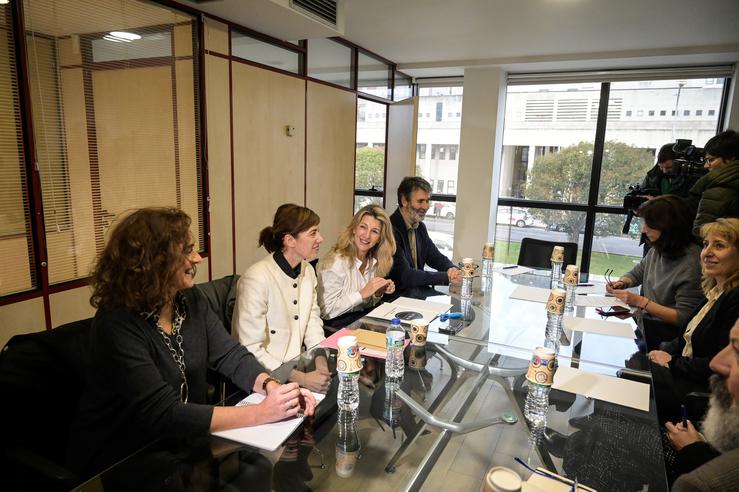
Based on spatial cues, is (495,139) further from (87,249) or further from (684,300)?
(87,249)

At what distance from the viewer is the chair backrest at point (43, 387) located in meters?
1.31

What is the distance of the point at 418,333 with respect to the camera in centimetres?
185

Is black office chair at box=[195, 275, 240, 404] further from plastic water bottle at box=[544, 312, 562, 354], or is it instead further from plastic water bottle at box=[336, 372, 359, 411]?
plastic water bottle at box=[544, 312, 562, 354]

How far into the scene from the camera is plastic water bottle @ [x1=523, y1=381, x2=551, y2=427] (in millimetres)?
1374

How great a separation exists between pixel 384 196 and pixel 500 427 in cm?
470

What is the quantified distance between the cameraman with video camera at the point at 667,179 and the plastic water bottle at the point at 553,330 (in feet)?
7.36

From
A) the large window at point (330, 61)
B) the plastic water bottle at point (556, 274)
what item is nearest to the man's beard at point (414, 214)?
the plastic water bottle at point (556, 274)

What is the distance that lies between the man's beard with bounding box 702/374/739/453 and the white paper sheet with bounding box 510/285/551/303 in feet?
3.67

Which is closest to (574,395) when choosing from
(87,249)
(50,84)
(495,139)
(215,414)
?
(215,414)

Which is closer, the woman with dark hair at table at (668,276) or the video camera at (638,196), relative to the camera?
the woman with dark hair at table at (668,276)

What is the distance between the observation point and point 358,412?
4.50 feet

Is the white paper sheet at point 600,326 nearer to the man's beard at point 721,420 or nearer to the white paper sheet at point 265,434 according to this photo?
the man's beard at point 721,420

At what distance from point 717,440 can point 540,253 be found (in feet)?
8.54

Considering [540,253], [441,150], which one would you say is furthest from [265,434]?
[441,150]
